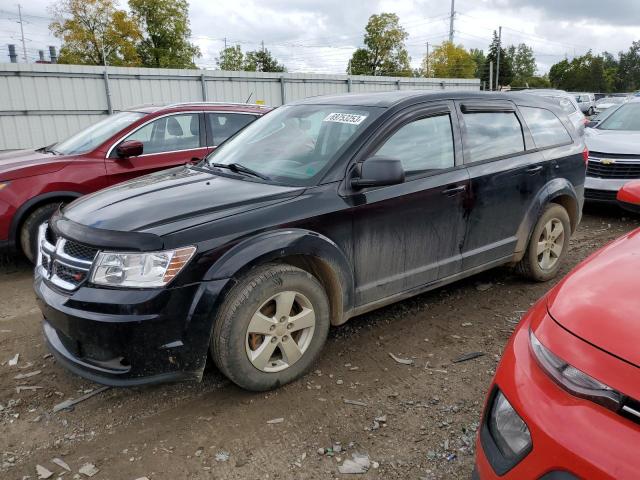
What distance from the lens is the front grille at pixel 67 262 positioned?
2.62 meters

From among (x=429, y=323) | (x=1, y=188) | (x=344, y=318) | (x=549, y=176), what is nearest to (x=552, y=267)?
(x=549, y=176)

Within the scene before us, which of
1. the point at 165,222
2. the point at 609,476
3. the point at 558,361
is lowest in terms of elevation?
the point at 609,476

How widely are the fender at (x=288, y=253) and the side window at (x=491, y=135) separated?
145 cm

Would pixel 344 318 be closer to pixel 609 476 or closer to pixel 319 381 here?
pixel 319 381

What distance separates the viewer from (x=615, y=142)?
7.34m

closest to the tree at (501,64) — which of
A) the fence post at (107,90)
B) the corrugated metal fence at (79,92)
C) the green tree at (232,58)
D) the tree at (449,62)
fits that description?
the tree at (449,62)

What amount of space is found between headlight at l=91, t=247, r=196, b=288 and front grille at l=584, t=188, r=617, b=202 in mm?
6778

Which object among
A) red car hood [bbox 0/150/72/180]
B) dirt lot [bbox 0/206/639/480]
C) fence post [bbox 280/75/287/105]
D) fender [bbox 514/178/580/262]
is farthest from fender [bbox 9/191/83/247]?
fence post [bbox 280/75/287/105]

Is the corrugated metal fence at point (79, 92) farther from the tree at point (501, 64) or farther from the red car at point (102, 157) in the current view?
the tree at point (501, 64)

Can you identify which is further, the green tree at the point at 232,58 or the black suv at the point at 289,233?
the green tree at the point at 232,58

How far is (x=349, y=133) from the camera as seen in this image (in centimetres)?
334

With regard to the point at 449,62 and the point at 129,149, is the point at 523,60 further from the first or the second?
the point at 129,149

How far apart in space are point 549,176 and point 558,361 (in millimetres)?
3216

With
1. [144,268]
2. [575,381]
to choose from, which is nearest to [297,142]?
[144,268]
